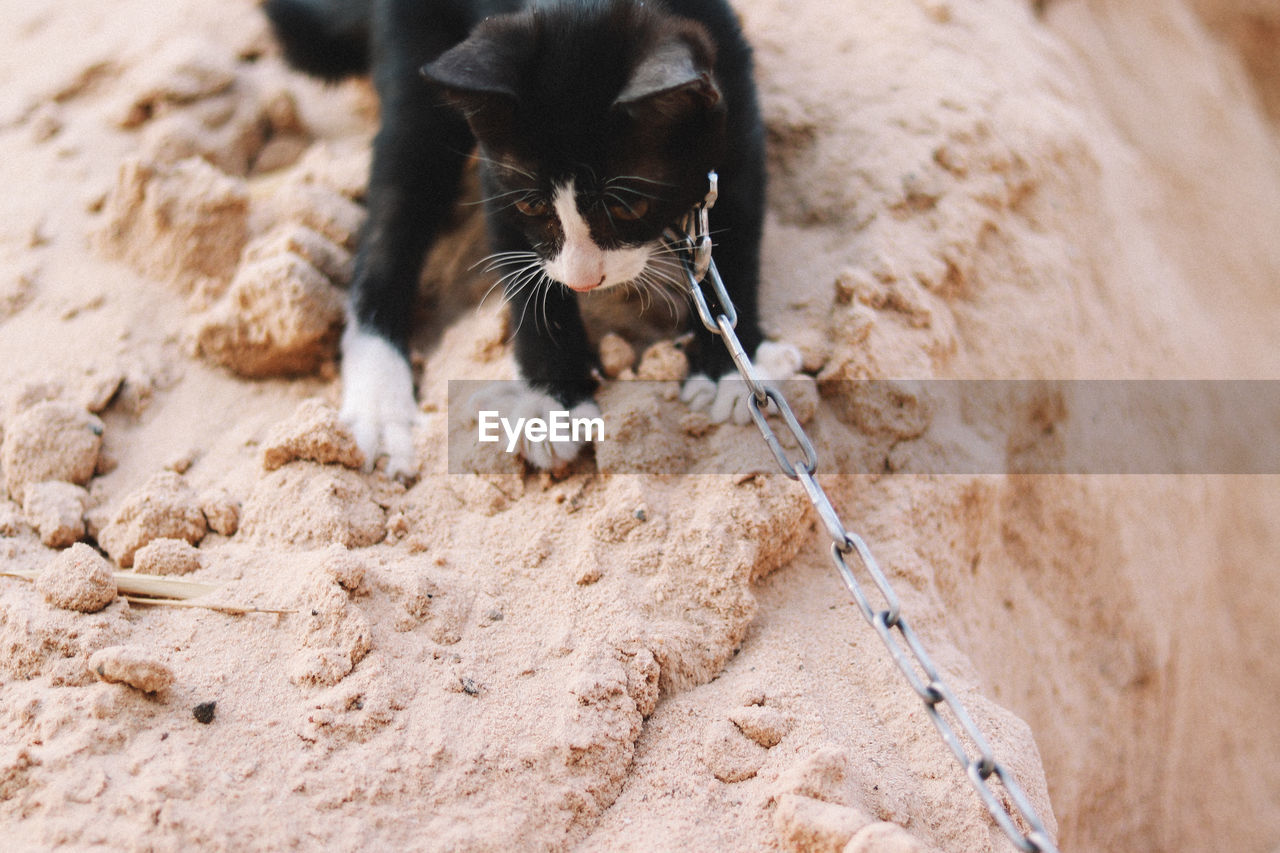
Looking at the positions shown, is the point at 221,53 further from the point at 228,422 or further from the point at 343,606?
the point at 343,606

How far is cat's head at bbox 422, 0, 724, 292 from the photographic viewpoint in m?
1.63

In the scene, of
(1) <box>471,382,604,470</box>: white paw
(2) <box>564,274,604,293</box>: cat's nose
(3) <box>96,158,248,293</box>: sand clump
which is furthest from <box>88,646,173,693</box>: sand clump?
(3) <box>96,158,248,293</box>: sand clump

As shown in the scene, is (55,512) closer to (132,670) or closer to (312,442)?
(312,442)

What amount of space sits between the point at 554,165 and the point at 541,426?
54cm

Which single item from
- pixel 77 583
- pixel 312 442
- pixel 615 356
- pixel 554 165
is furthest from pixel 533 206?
pixel 77 583

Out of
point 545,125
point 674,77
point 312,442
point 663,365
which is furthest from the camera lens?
point 663,365

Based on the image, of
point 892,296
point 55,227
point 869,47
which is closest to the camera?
point 892,296

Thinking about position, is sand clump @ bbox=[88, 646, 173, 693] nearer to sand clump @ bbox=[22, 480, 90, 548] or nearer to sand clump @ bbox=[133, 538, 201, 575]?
sand clump @ bbox=[133, 538, 201, 575]

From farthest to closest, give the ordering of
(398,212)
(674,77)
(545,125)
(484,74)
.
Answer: (398,212) → (545,125) → (484,74) → (674,77)

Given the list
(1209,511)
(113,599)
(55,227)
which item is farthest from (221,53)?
(1209,511)

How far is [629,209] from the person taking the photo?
1757mm

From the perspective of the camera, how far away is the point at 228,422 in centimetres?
211

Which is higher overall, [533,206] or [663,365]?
[533,206]

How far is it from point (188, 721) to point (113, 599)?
34 centimetres
